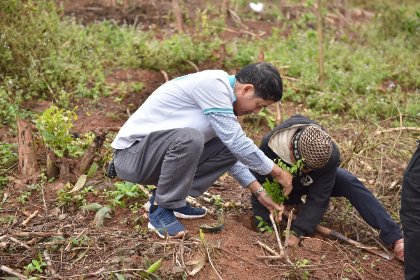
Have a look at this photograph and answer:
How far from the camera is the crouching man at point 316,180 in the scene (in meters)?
2.65

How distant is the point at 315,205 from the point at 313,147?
54cm

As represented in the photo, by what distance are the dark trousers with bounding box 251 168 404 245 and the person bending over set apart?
1.52ft

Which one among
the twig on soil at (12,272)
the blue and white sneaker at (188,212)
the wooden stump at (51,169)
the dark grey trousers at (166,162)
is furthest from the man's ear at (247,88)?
the wooden stump at (51,169)

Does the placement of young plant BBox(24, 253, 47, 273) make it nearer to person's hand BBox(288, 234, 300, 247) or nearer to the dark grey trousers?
the dark grey trousers

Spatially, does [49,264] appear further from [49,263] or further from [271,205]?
[271,205]

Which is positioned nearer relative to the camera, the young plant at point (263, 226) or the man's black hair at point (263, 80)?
the man's black hair at point (263, 80)

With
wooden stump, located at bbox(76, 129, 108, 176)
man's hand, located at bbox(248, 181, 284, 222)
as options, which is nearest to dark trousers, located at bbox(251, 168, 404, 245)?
man's hand, located at bbox(248, 181, 284, 222)

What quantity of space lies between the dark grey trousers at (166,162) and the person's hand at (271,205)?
48 centimetres

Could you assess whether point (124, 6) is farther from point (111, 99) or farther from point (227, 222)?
point (227, 222)

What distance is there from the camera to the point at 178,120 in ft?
8.65

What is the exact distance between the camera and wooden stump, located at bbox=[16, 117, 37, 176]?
3332mm

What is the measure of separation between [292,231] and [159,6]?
7536mm

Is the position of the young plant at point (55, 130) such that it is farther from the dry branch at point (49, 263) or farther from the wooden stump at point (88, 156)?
the dry branch at point (49, 263)

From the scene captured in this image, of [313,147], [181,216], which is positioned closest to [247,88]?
[313,147]
